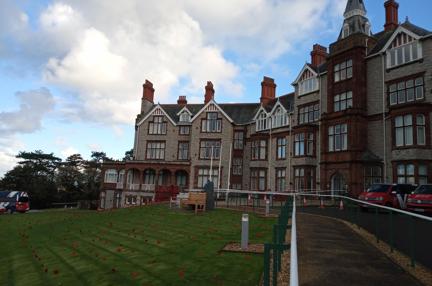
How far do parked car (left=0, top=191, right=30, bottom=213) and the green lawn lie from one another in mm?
25437

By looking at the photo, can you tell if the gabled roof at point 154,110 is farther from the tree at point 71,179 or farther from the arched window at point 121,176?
the tree at point 71,179

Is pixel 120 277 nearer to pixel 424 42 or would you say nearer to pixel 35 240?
pixel 35 240

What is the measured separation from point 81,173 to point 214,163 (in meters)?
45.6

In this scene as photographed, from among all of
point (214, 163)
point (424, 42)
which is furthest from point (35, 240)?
point (214, 163)

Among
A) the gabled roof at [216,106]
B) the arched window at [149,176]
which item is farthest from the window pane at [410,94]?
the arched window at [149,176]

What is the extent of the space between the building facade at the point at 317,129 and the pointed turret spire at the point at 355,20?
123mm

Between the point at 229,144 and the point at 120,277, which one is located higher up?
the point at 229,144

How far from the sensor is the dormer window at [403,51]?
94.1 feet

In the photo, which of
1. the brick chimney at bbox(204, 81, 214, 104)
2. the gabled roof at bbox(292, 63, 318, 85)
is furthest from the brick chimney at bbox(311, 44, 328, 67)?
the brick chimney at bbox(204, 81, 214, 104)

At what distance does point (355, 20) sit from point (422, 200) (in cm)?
2249

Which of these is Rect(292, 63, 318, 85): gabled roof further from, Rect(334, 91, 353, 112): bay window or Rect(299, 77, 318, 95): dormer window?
Rect(334, 91, 353, 112): bay window

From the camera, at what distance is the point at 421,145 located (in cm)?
2705

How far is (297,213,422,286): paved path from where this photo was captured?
307 inches

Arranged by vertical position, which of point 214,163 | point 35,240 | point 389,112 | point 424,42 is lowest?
point 35,240
